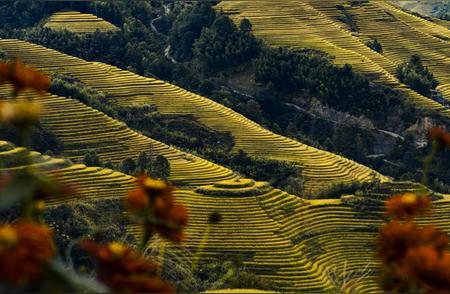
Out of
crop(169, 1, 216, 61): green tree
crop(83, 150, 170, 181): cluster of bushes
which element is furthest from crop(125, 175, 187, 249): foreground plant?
crop(169, 1, 216, 61): green tree

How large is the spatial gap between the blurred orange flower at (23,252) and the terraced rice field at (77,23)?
80.0 meters

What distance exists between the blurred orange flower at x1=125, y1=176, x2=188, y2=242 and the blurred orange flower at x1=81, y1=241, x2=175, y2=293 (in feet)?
0.83

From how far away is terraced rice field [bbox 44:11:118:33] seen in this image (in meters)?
Answer: 83.8

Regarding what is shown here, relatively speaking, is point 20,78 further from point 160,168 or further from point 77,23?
point 77,23

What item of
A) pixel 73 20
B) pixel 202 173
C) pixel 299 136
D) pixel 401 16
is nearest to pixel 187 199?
pixel 202 173

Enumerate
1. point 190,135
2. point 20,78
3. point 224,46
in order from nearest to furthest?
point 20,78 → point 190,135 → point 224,46

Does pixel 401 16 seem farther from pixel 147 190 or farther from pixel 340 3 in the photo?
pixel 147 190

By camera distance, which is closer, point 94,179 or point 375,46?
point 94,179

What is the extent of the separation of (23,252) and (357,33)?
89823 mm

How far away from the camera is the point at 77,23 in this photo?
278 feet

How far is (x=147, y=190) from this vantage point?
4.75 meters

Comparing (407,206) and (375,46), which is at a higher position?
(407,206)

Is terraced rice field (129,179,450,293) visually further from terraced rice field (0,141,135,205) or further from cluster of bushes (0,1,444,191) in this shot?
cluster of bushes (0,1,444,191)

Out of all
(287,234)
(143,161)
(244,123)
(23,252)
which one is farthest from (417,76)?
(23,252)
